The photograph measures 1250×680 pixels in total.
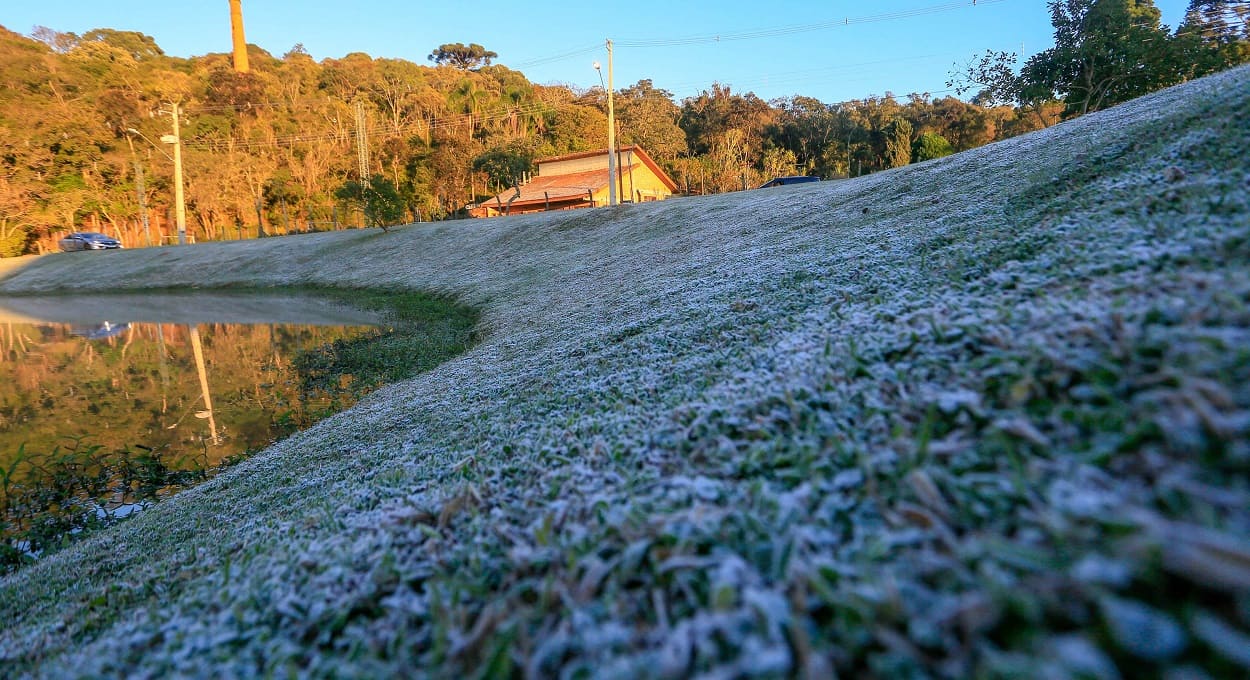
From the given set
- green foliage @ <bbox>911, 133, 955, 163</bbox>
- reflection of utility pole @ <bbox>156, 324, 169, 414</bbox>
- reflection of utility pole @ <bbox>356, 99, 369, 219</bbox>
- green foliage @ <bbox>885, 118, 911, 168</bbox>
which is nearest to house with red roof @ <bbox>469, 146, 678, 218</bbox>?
reflection of utility pole @ <bbox>356, 99, 369, 219</bbox>

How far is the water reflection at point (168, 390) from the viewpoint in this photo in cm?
841

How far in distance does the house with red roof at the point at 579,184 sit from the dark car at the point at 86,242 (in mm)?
28526

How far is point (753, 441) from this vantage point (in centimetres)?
291

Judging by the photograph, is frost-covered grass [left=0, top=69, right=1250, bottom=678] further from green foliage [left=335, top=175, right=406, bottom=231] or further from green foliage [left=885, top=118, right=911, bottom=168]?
green foliage [left=885, top=118, right=911, bottom=168]

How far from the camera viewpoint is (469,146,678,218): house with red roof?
48.1 m

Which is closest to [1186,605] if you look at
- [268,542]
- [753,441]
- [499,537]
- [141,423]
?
[753,441]

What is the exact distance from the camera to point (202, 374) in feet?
38.5

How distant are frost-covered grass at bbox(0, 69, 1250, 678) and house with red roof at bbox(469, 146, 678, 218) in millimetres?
42616

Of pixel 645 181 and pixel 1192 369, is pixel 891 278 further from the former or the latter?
pixel 645 181

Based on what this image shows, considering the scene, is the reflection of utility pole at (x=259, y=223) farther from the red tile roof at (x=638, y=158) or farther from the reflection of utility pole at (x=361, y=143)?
the red tile roof at (x=638, y=158)

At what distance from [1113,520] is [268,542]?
425cm

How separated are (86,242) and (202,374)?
47792 millimetres

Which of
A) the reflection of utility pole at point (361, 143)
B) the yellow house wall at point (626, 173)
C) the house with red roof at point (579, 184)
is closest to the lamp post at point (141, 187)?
the reflection of utility pole at point (361, 143)

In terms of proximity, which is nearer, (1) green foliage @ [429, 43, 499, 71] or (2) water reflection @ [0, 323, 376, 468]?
(2) water reflection @ [0, 323, 376, 468]
